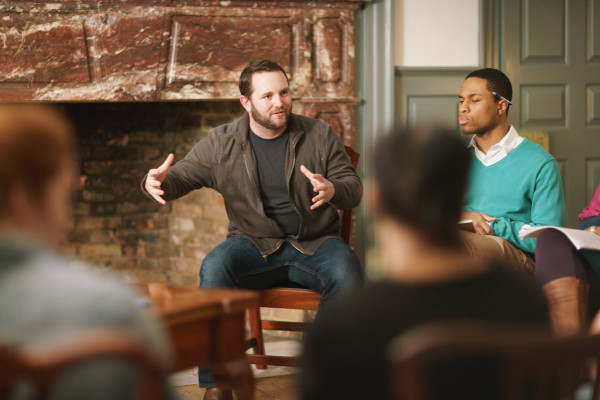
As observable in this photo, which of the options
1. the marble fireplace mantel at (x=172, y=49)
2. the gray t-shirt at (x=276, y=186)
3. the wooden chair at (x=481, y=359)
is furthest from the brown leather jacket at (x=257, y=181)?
the wooden chair at (x=481, y=359)

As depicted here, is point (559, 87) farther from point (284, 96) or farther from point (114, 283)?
point (114, 283)

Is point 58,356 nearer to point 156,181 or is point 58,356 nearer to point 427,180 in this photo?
point 427,180

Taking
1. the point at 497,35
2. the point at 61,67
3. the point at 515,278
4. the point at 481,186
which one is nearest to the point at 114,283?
the point at 515,278

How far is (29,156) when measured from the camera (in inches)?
36.9

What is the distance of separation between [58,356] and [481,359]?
0.49m

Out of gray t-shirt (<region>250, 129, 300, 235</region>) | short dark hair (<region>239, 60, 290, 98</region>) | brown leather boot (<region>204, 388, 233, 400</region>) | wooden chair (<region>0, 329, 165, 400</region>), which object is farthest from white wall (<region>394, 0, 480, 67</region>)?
wooden chair (<region>0, 329, 165, 400</region>)

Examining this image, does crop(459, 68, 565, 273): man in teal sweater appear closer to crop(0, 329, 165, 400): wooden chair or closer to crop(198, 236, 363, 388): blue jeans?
crop(198, 236, 363, 388): blue jeans

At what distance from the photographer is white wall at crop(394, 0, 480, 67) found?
359 centimetres

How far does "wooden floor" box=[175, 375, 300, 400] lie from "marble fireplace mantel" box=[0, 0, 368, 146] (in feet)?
4.00

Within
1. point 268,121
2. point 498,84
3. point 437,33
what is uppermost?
point 437,33

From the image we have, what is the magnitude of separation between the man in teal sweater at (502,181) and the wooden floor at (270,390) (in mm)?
885

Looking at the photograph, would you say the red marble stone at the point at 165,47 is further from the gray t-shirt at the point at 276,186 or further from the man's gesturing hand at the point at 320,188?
the man's gesturing hand at the point at 320,188

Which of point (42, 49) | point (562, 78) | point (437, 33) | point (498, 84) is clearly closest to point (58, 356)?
point (498, 84)

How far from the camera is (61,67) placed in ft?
10.4
